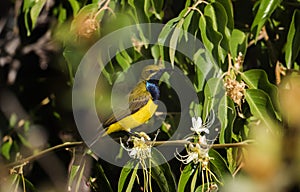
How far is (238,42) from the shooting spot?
2.07 meters

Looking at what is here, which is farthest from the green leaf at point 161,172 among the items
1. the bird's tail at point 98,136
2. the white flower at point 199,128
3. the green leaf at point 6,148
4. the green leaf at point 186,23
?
the green leaf at point 6,148

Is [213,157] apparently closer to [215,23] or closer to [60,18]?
[215,23]

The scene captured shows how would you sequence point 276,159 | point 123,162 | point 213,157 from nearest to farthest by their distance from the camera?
1. point 276,159
2. point 213,157
3. point 123,162

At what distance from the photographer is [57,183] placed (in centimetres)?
311

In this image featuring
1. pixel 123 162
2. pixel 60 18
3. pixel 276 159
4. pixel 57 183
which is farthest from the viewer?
pixel 57 183

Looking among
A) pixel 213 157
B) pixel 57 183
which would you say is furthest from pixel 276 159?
pixel 57 183

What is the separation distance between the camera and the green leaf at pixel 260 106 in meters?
1.88

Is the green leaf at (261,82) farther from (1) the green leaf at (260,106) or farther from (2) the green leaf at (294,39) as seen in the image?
(2) the green leaf at (294,39)

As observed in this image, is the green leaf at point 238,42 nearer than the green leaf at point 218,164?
No

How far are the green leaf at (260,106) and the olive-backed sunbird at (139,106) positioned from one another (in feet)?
1.49

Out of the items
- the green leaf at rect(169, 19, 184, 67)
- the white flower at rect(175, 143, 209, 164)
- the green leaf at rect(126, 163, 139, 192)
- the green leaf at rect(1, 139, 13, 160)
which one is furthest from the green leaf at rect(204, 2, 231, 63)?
the green leaf at rect(1, 139, 13, 160)

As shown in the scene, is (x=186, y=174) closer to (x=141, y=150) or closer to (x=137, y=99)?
(x=141, y=150)

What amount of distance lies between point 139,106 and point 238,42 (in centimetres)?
56

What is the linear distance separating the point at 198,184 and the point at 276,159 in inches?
46.6
